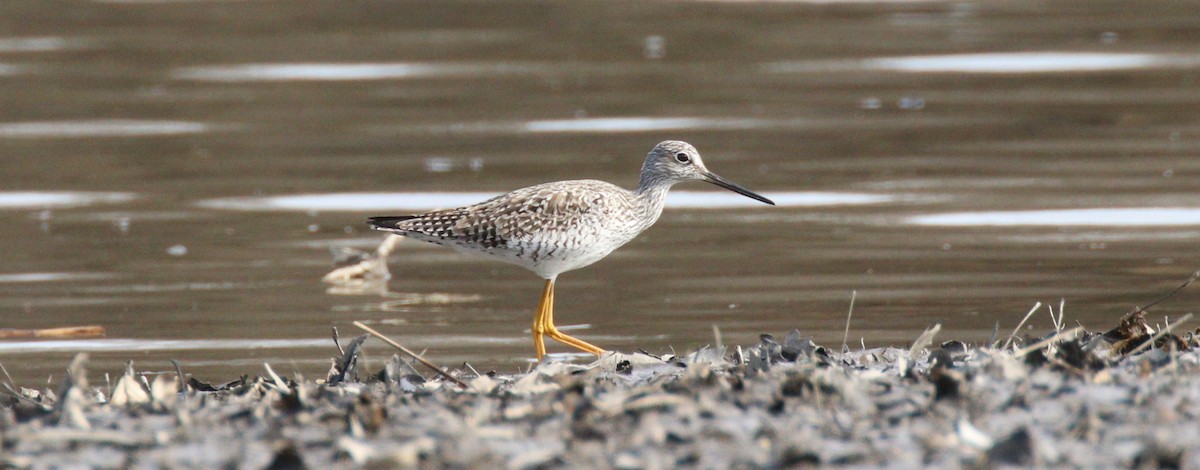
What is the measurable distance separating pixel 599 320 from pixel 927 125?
6733 millimetres

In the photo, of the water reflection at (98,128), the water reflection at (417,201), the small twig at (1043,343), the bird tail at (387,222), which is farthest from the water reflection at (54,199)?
the small twig at (1043,343)

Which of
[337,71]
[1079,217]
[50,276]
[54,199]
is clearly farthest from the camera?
[337,71]

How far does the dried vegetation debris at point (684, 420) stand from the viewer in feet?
14.1

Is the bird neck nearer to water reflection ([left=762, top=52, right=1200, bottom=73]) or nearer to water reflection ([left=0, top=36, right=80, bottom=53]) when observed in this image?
Answer: water reflection ([left=762, top=52, right=1200, bottom=73])

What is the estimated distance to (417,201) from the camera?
12.6 m

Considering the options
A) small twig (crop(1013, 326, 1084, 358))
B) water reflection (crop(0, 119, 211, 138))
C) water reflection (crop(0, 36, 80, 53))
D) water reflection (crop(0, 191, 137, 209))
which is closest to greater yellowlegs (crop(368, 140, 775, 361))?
small twig (crop(1013, 326, 1084, 358))

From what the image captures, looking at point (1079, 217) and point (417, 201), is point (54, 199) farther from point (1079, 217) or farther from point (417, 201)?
point (1079, 217)

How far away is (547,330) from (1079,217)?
5131mm

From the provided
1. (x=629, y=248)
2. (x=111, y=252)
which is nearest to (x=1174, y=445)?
(x=629, y=248)

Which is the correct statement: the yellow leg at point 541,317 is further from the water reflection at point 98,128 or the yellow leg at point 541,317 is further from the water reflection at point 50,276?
the water reflection at point 98,128

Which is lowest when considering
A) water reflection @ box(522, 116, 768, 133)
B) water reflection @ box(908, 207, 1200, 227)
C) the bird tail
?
water reflection @ box(908, 207, 1200, 227)

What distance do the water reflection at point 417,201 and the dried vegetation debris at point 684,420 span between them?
6.66 meters

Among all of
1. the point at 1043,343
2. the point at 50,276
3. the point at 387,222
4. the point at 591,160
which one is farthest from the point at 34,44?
the point at 1043,343

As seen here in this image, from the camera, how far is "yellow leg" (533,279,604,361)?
780 centimetres
